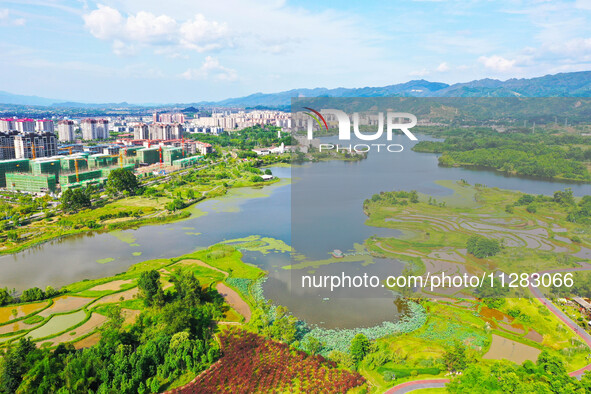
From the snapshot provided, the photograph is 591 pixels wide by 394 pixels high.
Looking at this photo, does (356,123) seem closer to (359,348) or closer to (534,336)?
(359,348)

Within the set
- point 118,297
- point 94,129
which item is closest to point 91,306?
point 118,297

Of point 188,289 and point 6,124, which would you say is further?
point 6,124

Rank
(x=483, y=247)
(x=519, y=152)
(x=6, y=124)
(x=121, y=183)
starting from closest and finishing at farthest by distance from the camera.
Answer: (x=483, y=247), (x=519, y=152), (x=121, y=183), (x=6, y=124)

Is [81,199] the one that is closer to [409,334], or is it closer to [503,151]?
[409,334]

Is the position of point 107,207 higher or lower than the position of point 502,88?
lower

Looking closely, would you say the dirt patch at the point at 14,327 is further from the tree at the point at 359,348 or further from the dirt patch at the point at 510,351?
the dirt patch at the point at 510,351

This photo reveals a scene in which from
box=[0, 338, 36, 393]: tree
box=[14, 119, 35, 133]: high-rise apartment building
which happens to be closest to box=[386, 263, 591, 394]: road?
box=[0, 338, 36, 393]: tree
